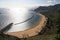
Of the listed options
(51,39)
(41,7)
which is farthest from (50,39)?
(41,7)

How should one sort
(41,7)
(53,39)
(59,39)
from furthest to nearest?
(41,7), (53,39), (59,39)

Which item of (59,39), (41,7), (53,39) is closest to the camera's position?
(59,39)

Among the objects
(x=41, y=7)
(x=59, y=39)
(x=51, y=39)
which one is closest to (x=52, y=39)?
(x=51, y=39)

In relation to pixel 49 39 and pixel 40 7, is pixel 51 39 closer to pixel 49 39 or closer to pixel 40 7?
pixel 49 39

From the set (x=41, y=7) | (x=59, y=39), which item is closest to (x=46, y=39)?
Result: (x=59, y=39)

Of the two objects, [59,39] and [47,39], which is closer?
[59,39]

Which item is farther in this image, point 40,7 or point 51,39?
point 40,7

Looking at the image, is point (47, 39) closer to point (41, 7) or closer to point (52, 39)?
point (52, 39)
